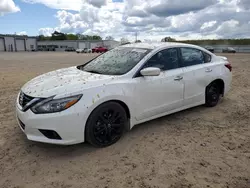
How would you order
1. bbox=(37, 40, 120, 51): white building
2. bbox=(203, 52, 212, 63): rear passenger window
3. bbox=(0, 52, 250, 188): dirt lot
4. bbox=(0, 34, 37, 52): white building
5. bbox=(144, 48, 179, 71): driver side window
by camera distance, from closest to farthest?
bbox=(0, 52, 250, 188): dirt lot < bbox=(144, 48, 179, 71): driver side window < bbox=(203, 52, 212, 63): rear passenger window < bbox=(0, 34, 37, 52): white building < bbox=(37, 40, 120, 51): white building

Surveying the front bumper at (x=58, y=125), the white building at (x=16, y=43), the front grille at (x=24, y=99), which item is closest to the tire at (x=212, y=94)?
the front bumper at (x=58, y=125)

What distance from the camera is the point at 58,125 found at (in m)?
2.98

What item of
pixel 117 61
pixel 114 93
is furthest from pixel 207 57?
pixel 114 93

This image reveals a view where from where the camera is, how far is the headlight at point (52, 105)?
9.83 ft

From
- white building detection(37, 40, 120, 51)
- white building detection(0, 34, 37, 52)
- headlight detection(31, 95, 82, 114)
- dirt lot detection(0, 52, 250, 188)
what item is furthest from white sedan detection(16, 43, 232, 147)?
white building detection(37, 40, 120, 51)

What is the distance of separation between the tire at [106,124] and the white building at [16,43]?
A: 7347 centimetres

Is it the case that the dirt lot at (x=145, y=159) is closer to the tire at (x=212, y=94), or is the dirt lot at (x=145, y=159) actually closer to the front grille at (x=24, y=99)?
the front grille at (x=24, y=99)

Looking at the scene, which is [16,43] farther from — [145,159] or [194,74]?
[145,159]

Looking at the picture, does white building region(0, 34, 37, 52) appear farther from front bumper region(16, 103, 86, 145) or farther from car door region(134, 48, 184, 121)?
front bumper region(16, 103, 86, 145)

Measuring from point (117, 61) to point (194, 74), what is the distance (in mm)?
1581

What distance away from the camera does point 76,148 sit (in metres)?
3.46

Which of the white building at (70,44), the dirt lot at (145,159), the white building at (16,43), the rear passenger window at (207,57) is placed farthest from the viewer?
the white building at (70,44)

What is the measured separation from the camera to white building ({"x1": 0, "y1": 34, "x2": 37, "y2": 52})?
219 ft

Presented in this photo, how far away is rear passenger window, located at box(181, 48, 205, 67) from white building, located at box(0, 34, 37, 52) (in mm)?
72930
